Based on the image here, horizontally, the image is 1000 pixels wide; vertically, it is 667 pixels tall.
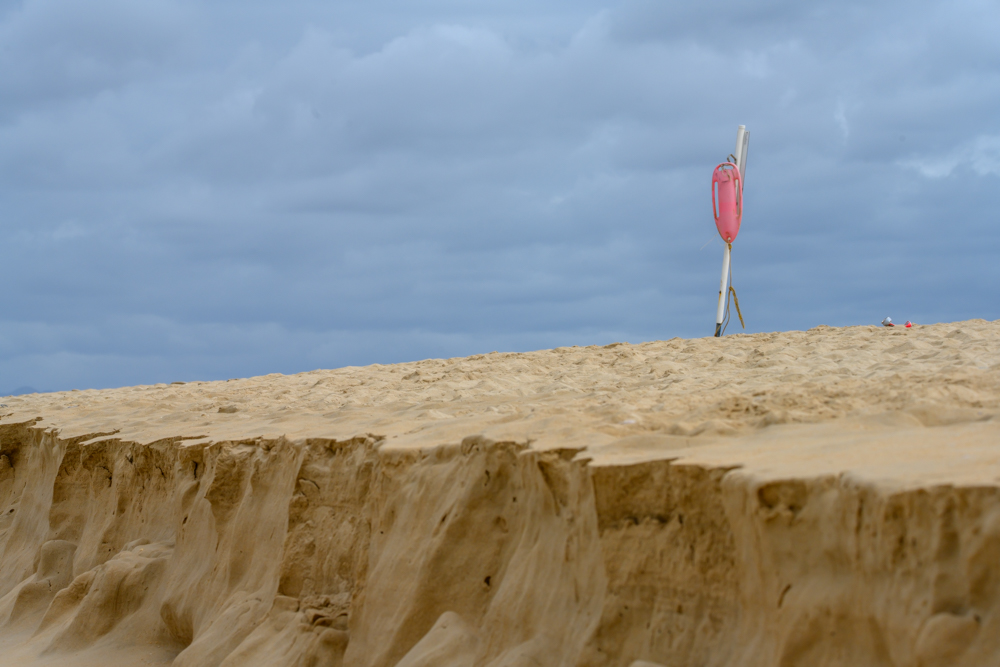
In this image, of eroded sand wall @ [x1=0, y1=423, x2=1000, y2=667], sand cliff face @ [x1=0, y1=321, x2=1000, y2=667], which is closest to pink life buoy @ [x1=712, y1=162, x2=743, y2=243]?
sand cliff face @ [x1=0, y1=321, x2=1000, y2=667]

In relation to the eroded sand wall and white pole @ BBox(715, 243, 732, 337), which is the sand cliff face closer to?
the eroded sand wall

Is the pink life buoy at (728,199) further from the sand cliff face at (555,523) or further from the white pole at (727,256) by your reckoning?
the sand cliff face at (555,523)

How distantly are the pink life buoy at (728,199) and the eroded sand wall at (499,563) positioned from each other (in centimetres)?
895

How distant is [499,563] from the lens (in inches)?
152

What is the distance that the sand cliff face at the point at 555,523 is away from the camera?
92.7 inches

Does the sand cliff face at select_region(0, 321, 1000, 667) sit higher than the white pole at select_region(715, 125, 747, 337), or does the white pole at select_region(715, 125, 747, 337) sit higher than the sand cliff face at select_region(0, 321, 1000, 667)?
the white pole at select_region(715, 125, 747, 337)

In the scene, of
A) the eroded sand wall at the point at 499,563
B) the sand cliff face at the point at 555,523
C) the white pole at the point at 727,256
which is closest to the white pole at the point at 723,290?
the white pole at the point at 727,256

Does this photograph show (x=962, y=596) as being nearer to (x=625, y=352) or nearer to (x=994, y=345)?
(x=994, y=345)

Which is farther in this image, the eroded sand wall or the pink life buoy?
the pink life buoy

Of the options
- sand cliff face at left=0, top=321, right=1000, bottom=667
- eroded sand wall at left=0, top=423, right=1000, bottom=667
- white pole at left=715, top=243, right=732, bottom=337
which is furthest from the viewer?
white pole at left=715, top=243, right=732, bottom=337

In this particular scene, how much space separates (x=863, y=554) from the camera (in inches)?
91.7

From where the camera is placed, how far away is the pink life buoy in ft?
42.1

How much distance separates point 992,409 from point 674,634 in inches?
60.2

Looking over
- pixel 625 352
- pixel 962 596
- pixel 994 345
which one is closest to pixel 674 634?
pixel 962 596
